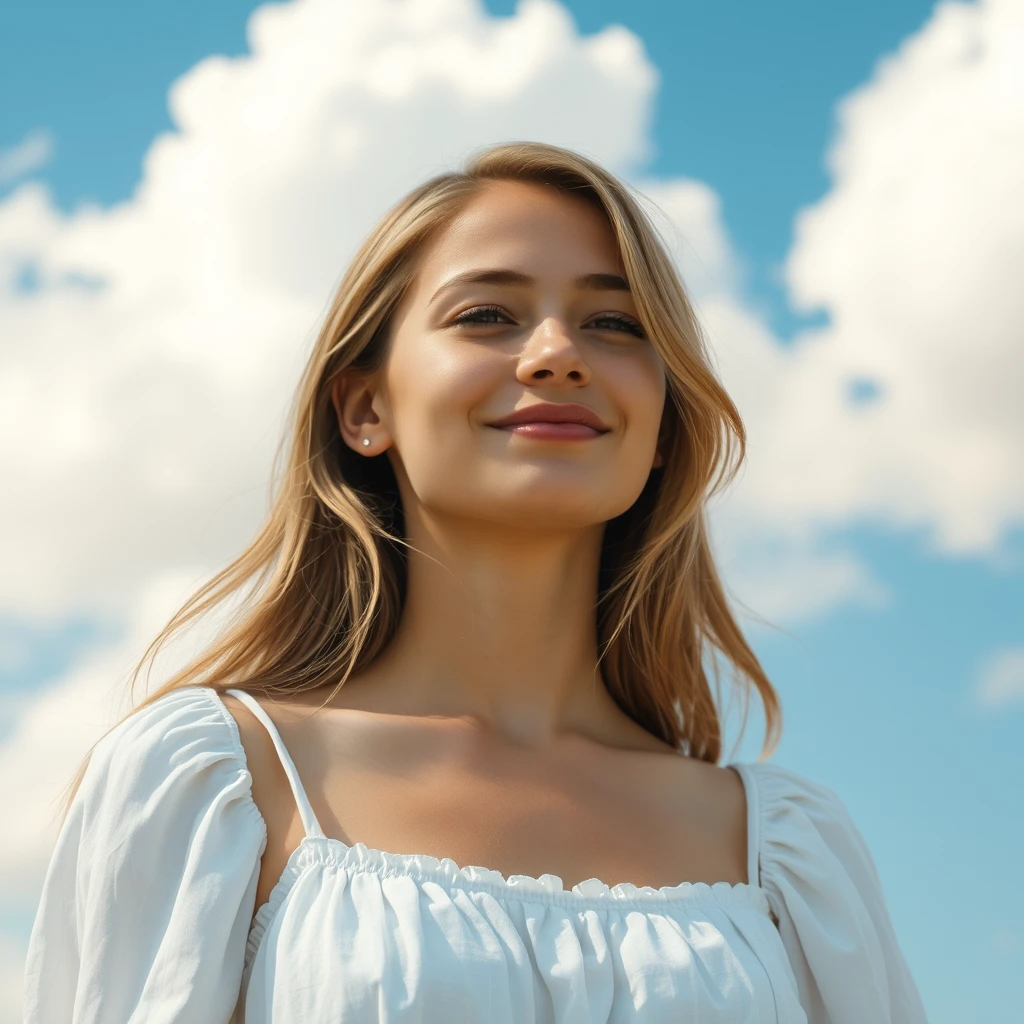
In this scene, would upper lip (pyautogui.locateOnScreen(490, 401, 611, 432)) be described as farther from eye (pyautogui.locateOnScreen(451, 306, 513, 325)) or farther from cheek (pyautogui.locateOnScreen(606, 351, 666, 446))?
eye (pyautogui.locateOnScreen(451, 306, 513, 325))

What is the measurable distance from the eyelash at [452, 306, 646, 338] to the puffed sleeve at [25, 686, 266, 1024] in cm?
97

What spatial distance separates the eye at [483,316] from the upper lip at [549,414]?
0.23 meters

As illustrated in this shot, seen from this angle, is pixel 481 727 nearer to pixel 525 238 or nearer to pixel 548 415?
pixel 548 415

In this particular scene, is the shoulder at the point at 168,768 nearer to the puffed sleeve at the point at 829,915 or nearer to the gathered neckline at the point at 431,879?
the gathered neckline at the point at 431,879

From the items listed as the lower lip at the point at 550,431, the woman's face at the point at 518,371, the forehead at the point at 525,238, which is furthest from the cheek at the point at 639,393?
the forehead at the point at 525,238

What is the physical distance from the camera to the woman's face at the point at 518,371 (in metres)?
3.00

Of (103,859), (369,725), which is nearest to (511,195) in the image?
(369,725)

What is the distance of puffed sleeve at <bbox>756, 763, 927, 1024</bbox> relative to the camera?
121 inches

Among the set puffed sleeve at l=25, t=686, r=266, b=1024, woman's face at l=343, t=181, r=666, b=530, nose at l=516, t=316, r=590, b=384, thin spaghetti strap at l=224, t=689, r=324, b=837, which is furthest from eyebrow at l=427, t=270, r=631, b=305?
puffed sleeve at l=25, t=686, r=266, b=1024

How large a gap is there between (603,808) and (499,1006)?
622mm

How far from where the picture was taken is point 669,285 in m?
3.27

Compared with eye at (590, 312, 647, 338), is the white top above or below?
below

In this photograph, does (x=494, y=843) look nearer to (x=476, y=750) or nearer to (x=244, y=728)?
(x=476, y=750)

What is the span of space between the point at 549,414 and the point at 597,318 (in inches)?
12.0
